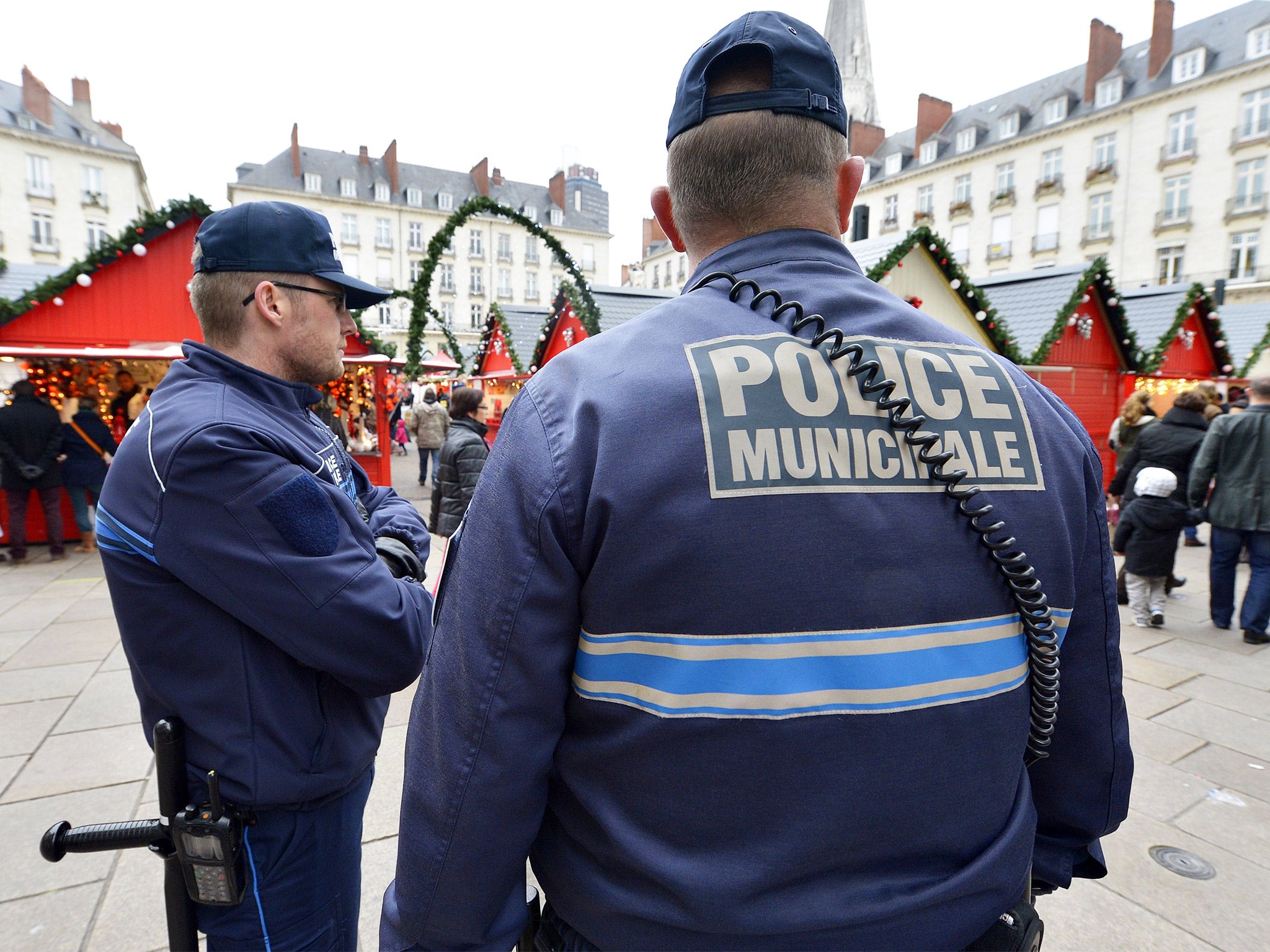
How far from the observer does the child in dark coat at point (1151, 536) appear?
598cm

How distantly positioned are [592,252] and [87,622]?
5818 centimetres

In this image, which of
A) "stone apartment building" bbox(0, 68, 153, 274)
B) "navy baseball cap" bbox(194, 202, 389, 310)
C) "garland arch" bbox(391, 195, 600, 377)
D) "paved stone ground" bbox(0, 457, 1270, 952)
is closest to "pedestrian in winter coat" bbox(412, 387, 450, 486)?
"garland arch" bbox(391, 195, 600, 377)

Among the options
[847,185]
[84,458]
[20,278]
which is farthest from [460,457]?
[20,278]

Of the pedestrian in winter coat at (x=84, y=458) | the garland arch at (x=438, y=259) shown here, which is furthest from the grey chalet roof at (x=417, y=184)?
the garland arch at (x=438, y=259)

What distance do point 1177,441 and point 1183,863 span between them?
4.51 meters

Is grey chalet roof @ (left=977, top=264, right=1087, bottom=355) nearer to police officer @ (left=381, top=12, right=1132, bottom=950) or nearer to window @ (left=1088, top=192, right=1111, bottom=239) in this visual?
police officer @ (left=381, top=12, right=1132, bottom=950)

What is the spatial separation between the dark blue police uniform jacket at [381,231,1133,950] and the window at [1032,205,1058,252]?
45.8m

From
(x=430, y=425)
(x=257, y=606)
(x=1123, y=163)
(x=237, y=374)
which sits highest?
(x=1123, y=163)

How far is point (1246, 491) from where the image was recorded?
5668mm

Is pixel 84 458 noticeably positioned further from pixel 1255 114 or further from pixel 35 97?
pixel 35 97

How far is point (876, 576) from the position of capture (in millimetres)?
914

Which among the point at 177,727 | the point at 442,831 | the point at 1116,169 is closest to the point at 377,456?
the point at 177,727

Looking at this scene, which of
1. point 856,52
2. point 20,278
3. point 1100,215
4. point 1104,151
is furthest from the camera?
point 856,52

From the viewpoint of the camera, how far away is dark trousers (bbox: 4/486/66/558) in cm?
818
